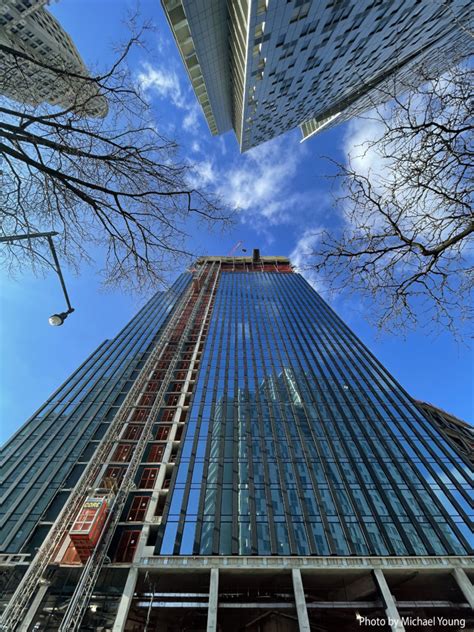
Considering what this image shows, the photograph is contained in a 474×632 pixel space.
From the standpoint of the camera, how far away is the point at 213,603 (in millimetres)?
19000

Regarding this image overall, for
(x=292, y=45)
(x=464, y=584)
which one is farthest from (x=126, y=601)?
(x=292, y=45)

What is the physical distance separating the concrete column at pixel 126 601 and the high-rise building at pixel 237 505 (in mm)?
100

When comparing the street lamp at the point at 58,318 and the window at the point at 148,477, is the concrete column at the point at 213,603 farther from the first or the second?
the street lamp at the point at 58,318

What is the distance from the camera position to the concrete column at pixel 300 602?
18.1 meters

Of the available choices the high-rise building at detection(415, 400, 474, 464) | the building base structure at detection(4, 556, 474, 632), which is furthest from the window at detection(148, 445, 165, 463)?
the high-rise building at detection(415, 400, 474, 464)

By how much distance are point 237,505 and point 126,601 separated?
1019cm

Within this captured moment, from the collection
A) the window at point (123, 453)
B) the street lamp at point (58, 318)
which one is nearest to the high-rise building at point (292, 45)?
the street lamp at point (58, 318)

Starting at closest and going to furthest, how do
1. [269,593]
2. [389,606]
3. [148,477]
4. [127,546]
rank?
[389,606] < [269,593] < [127,546] < [148,477]

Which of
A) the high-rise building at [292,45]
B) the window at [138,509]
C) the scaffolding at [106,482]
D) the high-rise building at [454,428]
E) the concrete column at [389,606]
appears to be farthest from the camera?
the high-rise building at [454,428]

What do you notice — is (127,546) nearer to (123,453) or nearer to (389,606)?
(123,453)

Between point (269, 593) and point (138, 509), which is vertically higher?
point (138, 509)

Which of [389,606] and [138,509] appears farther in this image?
[138,509]

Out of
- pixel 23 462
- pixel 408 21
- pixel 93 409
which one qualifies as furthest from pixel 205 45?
pixel 23 462

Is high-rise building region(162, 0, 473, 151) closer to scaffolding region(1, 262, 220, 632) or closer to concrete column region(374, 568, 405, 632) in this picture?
concrete column region(374, 568, 405, 632)
